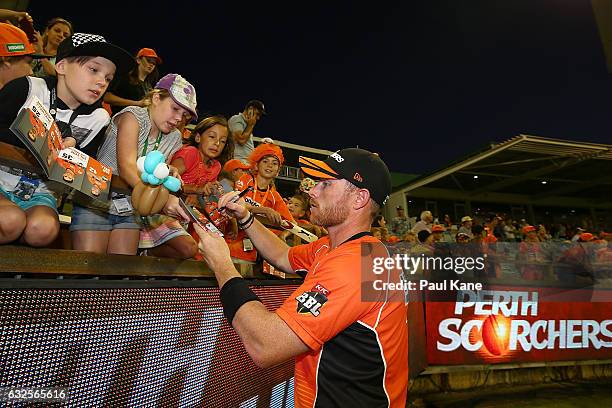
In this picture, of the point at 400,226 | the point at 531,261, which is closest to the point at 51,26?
the point at 531,261

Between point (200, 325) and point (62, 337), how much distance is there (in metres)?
0.81

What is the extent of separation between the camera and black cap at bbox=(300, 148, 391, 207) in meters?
2.37

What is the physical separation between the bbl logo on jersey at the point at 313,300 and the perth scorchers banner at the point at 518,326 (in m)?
4.90

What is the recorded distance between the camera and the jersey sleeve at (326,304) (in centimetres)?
180

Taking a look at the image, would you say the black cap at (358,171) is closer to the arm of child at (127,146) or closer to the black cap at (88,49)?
the arm of child at (127,146)

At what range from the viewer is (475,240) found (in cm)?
948

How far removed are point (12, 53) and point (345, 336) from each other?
2616 mm

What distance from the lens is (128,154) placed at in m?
2.56

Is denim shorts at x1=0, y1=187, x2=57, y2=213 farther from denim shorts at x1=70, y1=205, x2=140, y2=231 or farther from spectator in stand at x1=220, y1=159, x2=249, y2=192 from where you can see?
spectator in stand at x1=220, y1=159, x2=249, y2=192

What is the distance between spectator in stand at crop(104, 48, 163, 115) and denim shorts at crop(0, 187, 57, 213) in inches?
69.5

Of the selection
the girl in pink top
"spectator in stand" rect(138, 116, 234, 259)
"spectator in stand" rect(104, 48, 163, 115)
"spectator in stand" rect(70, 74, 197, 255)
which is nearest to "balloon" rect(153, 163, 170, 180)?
"spectator in stand" rect(70, 74, 197, 255)

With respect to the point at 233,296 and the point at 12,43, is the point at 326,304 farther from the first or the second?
the point at 12,43

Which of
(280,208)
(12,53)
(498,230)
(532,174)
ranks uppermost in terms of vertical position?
(12,53)

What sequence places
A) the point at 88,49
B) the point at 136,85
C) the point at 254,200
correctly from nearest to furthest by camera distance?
the point at 88,49 < the point at 136,85 < the point at 254,200
